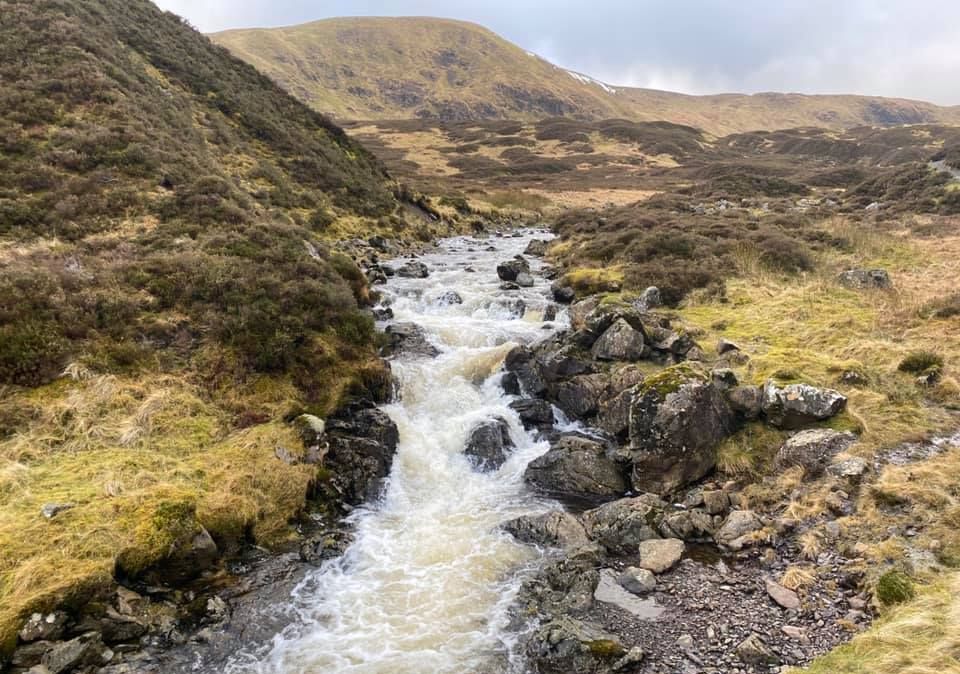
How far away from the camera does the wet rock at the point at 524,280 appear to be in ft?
94.4

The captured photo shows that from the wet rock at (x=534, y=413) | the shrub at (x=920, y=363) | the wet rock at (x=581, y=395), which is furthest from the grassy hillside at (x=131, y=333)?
→ the shrub at (x=920, y=363)

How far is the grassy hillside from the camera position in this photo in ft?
33.3

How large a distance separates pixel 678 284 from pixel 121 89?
1301 inches

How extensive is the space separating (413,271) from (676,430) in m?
20.5

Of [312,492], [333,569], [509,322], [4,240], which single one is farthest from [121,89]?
[333,569]

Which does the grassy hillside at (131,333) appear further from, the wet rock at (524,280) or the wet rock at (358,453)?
the wet rock at (524,280)

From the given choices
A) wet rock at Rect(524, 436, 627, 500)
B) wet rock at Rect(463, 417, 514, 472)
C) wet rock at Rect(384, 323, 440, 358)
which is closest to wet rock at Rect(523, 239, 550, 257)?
wet rock at Rect(384, 323, 440, 358)

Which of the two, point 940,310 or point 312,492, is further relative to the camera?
point 940,310

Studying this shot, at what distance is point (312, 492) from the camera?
41.9 feet

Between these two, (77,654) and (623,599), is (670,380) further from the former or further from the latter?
(77,654)

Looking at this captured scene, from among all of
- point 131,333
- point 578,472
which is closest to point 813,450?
point 578,472

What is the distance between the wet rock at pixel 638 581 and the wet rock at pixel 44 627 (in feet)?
29.0

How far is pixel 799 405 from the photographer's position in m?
13.4

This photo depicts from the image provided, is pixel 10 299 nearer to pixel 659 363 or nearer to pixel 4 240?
pixel 4 240
